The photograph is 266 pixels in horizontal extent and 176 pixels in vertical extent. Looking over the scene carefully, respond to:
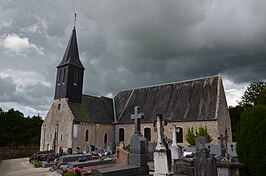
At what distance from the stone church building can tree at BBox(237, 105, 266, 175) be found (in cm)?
1182

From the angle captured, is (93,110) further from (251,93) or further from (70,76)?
(251,93)

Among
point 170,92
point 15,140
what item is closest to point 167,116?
point 170,92

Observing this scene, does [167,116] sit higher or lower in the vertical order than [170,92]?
lower

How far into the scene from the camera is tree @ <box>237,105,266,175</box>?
6.65 m

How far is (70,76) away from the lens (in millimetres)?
24000

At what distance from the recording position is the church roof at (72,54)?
970 inches

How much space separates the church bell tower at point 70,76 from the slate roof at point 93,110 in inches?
38.7

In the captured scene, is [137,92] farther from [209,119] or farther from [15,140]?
[15,140]

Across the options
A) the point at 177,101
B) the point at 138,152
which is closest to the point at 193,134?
the point at 177,101

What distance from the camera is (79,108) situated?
23500mm

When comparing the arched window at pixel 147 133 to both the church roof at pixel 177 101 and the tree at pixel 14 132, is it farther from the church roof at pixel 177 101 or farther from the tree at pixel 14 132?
the tree at pixel 14 132

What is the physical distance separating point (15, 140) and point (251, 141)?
3458 centimetres

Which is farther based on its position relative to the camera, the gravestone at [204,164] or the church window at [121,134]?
the church window at [121,134]

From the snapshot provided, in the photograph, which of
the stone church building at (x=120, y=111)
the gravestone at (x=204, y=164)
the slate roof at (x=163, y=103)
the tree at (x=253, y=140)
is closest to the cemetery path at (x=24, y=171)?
the gravestone at (x=204, y=164)
